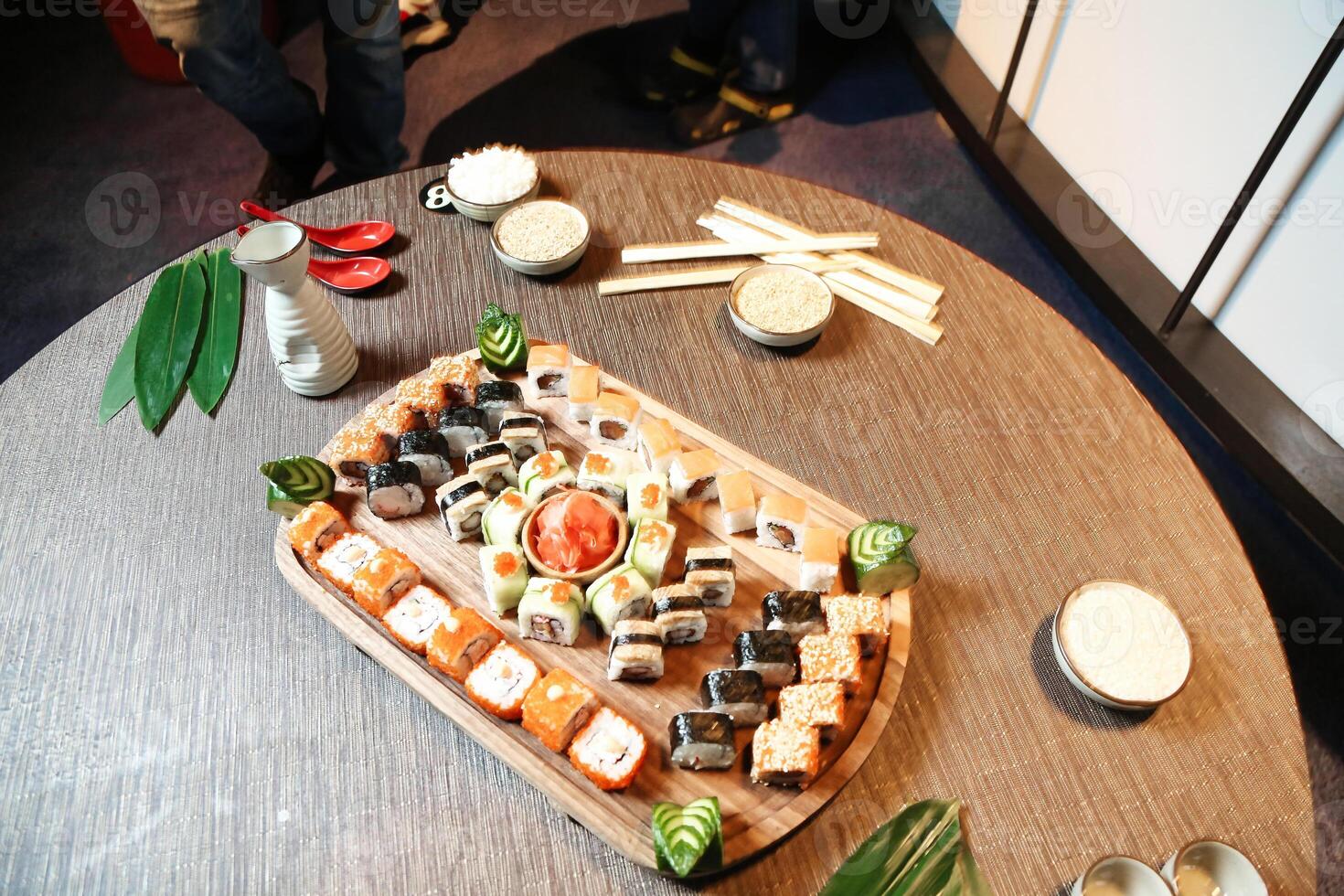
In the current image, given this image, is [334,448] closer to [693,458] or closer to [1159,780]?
[693,458]

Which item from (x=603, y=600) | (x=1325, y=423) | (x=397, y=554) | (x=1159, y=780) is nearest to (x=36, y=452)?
(x=397, y=554)

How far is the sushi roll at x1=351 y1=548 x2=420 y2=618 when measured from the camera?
66.6 inches

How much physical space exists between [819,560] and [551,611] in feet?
1.69

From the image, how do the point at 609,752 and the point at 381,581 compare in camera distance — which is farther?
the point at 381,581

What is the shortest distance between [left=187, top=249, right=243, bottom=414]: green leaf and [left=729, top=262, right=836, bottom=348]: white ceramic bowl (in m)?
1.25

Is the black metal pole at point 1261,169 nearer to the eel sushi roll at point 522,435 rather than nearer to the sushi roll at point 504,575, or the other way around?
the eel sushi roll at point 522,435

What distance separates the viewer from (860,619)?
63.6 inches

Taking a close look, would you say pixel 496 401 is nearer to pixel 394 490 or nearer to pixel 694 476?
pixel 394 490

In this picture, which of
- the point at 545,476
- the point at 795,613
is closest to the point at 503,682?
the point at 545,476

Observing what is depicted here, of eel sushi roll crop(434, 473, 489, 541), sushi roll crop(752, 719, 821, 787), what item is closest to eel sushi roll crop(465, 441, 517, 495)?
eel sushi roll crop(434, 473, 489, 541)

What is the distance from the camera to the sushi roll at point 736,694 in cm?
153

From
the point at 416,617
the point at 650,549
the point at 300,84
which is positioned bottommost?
the point at 300,84

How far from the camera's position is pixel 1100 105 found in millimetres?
3336

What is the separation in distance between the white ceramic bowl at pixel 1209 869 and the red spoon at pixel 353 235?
224 centimetres
